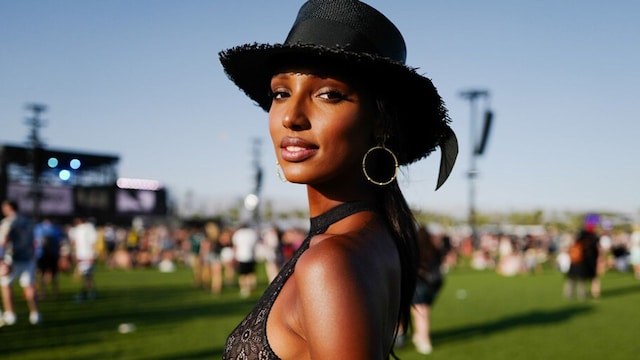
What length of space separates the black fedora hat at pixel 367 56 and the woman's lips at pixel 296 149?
0.20m

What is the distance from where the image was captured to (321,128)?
142 centimetres

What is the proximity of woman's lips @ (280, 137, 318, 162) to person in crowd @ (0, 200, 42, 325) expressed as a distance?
30.0ft

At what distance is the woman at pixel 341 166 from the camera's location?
1.15 meters

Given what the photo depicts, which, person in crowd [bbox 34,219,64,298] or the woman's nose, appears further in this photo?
person in crowd [bbox 34,219,64,298]

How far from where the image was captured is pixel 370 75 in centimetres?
149

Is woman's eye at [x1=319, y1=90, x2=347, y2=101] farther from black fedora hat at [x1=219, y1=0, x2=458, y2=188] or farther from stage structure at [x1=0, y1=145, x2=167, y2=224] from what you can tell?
stage structure at [x1=0, y1=145, x2=167, y2=224]

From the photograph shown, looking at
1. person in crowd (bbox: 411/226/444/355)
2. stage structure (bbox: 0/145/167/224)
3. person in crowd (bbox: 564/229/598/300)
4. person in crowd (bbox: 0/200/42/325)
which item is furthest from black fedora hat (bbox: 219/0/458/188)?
stage structure (bbox: 0/145/167/224)

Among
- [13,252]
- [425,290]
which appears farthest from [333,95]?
[13,252]

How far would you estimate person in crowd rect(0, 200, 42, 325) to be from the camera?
9.37 m

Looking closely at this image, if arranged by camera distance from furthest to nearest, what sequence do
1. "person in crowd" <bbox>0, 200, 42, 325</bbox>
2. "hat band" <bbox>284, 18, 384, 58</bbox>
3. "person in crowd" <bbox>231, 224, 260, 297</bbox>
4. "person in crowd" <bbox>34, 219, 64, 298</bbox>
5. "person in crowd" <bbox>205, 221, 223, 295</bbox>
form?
"person in crowd" <bbox>205, 221, 223, 295</bbox>
"person in crowd" <bbox>231, 224, 260, 297</bbox>
"person in crowd" <bbox>34, 219, 64, 298</bbox>
"person in crowd" <bbox>0, 200, 42, 325</bbox>
"hat band" <bbox>284, 18, 384, 58</bbox>

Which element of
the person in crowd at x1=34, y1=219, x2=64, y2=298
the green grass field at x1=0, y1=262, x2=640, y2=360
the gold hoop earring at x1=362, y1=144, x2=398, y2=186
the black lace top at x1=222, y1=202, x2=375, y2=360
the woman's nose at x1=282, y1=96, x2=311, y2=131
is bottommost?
the green grass field at x1=0, y1=262, x2=640, y2=360

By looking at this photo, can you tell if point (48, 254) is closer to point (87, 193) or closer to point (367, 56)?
point (367, 56)

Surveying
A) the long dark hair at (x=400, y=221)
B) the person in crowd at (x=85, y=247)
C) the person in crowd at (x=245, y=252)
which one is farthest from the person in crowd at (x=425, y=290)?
the person in crowd at (x=85, y=247)

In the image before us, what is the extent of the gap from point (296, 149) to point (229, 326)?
8.94 meters
